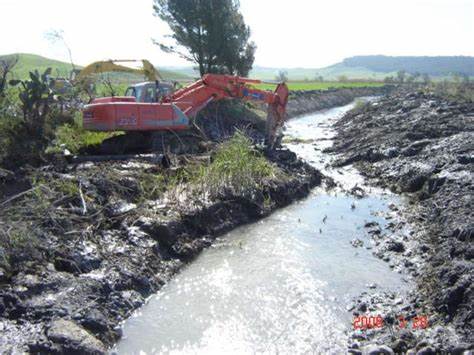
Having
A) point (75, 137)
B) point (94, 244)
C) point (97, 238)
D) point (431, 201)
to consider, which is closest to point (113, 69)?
point (75, 137)

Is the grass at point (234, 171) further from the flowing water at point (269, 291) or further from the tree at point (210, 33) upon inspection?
the tree at point (210, 33)

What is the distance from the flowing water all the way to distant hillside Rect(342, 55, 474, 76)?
14193cm

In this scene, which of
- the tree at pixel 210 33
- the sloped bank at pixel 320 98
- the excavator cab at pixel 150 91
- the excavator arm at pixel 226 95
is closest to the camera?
the excavator cab at pixel 150 91

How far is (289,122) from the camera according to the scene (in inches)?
1218

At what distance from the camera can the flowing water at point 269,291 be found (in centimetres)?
636

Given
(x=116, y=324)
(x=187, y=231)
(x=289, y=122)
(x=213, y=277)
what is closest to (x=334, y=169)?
(x=187, y=231)

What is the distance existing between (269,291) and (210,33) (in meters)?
17.4

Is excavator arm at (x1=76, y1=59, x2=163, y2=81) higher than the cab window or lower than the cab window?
higher

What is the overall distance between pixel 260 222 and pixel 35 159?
5.20m

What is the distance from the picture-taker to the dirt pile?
6.39m

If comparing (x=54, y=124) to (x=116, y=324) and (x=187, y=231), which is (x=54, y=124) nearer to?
(x=187, y=231)

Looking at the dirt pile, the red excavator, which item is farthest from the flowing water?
the red excavator

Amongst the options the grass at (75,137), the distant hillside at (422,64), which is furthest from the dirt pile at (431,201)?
the distant hillside at (422,64)

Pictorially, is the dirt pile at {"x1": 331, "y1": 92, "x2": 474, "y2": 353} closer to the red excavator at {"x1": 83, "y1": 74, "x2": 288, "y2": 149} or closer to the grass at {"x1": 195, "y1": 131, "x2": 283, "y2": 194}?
the grass at {"x1": 195, "y1": 131, "x2": 283, "y2": 194}
